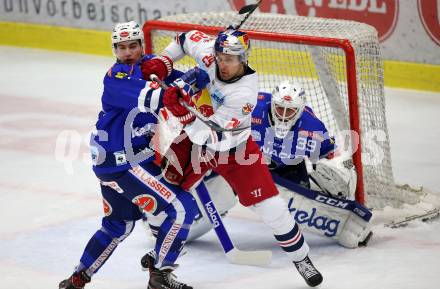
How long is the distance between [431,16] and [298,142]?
312cm

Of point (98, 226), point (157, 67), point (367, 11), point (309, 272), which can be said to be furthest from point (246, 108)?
point (367, 11)

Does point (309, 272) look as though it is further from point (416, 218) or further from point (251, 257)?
point (416, 218)

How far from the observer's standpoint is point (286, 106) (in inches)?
187

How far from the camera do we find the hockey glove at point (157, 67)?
3956mm

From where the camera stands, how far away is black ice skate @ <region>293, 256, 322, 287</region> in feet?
13.6

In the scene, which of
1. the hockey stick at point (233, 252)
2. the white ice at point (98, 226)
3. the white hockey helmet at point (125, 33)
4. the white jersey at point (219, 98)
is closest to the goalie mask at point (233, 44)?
the white jersey at point (219, 98)

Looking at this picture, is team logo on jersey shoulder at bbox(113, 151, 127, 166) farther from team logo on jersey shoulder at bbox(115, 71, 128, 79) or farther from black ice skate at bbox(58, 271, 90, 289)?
black ice skate at bbox(58, 271, 90, 289)

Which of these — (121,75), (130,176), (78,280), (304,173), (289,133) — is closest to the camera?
(121,75)

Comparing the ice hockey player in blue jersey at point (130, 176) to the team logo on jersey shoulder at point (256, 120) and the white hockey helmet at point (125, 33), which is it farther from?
the team logo on jersey shoulder at point (256, 120)

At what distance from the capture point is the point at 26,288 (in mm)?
4234

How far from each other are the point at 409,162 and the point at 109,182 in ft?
8.89

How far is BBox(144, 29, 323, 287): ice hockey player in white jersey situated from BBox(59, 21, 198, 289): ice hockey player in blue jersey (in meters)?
0.13

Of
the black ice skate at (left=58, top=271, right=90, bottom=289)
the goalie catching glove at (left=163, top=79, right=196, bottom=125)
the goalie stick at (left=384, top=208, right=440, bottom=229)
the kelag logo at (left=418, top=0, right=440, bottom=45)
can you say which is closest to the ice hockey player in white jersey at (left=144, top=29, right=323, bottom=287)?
the goalie catching glove at (left=163, top=79, right=196, bottom=125)

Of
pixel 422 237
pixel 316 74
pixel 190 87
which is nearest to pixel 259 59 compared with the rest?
pixel 316 74
